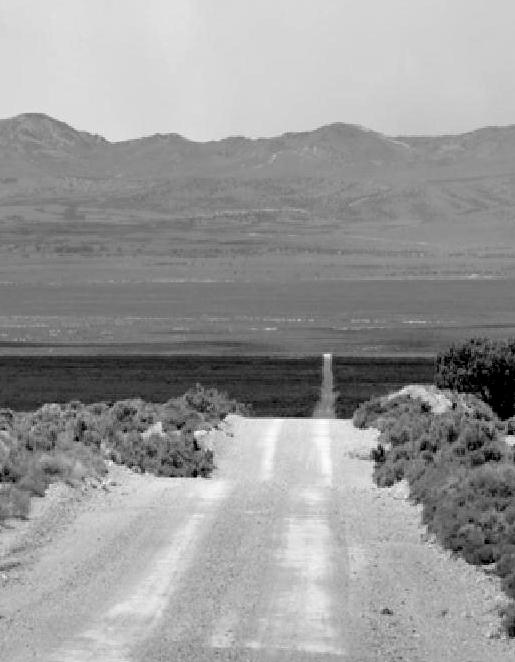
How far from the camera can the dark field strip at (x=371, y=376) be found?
81.9 m

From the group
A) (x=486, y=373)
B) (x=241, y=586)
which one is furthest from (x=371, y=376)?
(x=241, y=586)

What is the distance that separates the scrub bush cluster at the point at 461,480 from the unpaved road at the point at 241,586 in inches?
14.6

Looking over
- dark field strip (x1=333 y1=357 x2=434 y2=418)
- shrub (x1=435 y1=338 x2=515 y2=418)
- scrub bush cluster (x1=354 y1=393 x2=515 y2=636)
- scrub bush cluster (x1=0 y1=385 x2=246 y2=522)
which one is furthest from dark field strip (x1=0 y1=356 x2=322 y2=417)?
scrub bush cluster (x1=354 y1=393 x2=515 y2=636)

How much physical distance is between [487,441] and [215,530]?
9.57 metres

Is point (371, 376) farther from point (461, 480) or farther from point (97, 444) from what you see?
point (461, 480)

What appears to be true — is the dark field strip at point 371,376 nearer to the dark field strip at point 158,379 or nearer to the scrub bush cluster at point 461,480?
the dark field strip at point 158,379

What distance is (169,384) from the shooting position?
92.9 meters

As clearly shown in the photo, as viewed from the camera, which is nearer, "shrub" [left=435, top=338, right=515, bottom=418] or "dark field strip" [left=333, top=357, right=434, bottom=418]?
"shrub" [left=435, top=338, right=515, bottom=418]

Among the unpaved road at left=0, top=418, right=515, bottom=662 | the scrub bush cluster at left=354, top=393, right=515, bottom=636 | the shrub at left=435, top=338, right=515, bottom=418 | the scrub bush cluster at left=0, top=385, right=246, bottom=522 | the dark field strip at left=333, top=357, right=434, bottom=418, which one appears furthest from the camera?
the dark field strip at left=333, top=357, right=434, bottom=418

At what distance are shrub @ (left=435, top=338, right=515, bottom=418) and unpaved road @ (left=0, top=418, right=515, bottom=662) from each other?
33.1 m

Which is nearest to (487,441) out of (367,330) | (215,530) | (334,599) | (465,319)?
(215,530)

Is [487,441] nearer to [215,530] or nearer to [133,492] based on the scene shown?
[133,492]

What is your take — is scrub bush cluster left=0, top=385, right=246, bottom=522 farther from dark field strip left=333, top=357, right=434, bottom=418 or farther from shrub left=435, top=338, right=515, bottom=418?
dark field strip left=333, top=357, right=434, bottom=418

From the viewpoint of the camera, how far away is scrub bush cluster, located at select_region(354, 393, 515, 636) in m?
20.7
